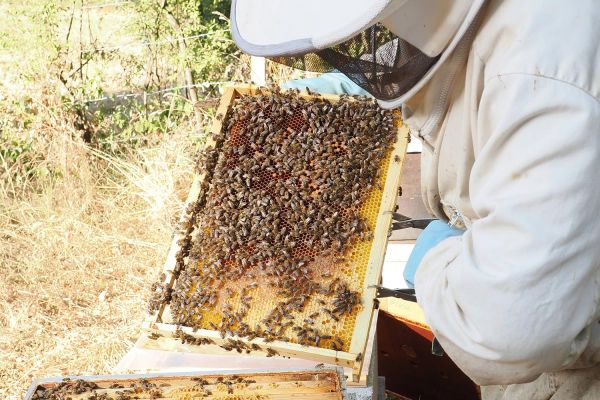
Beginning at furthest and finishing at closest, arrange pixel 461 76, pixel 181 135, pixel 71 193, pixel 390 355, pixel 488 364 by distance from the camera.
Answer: pixel 181 135 < pixel 71 193 < pixel 390 355 < pixel 461 76 < pixel 488 364

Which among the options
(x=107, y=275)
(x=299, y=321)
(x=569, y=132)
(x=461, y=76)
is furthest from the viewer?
(x=107, y=275)

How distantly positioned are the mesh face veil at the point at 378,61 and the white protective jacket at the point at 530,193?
0.56ft

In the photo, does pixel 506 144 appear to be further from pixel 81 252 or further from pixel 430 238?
pixel 81 252

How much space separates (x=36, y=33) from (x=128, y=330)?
14.5ft

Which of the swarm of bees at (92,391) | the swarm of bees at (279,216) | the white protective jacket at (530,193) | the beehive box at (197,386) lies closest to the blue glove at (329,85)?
the swarm of bees at (279,216)

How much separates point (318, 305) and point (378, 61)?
59.4 inches

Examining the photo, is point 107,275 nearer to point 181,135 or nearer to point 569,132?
point 181,135

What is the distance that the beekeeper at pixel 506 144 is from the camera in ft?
4.94

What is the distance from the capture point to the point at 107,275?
6.02m

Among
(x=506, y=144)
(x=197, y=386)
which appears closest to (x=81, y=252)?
(x=197, y=386)

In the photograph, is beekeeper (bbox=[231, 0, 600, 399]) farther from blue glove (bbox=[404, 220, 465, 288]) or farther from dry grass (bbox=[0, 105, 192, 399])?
dry grass (bbox=[0, 105, 192, 399])

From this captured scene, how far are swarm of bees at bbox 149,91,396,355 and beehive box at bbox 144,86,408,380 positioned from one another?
0.01 metres

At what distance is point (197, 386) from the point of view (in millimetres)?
2922

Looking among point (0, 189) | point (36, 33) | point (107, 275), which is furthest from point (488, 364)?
point (36, 33)
